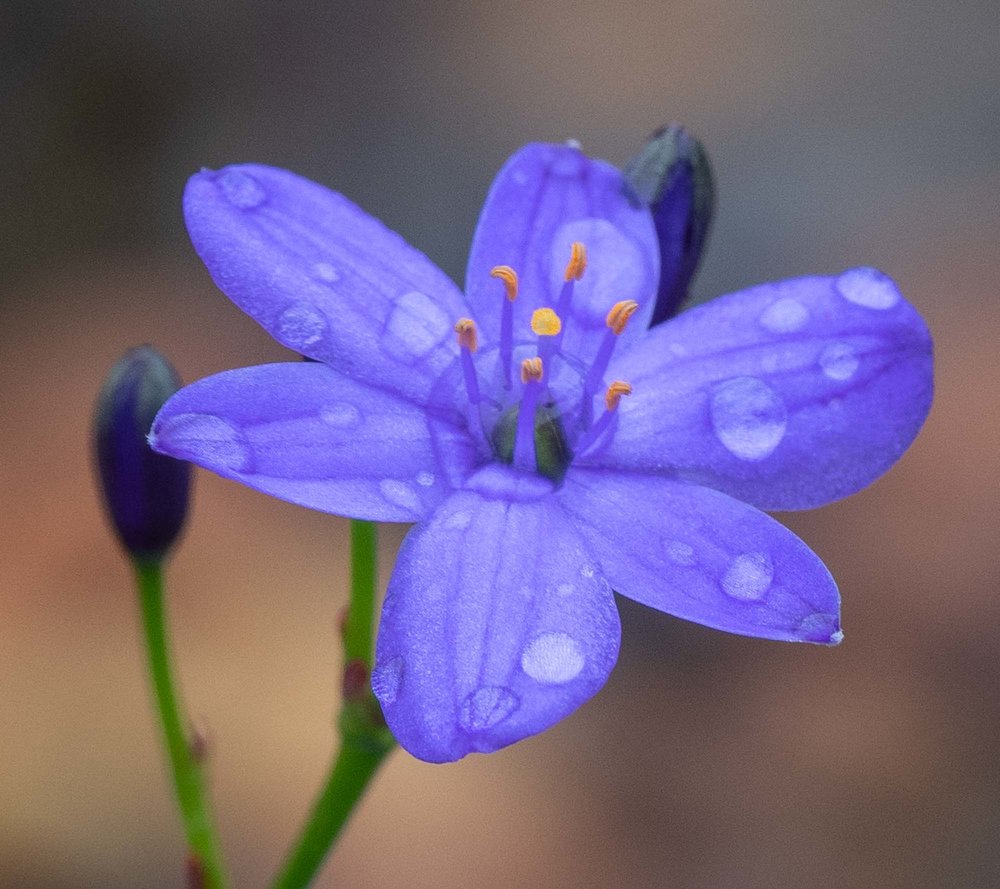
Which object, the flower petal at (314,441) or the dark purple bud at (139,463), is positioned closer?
the flower petal at (314,441)

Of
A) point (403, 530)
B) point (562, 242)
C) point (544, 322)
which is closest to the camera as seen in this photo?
point (544, 322)

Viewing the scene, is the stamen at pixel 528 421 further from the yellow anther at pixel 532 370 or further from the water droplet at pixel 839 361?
the water droplet at pixel 839 361

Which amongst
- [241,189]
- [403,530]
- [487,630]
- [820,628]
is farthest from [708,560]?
[403,530]

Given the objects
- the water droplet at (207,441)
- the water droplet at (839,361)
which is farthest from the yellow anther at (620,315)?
the water droplet at (207,441)

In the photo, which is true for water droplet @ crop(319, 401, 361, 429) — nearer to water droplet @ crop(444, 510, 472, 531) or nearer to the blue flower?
the blue flower

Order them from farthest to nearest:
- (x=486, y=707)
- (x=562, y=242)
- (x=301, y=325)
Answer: (x=562, y=242), (x=301, y=325), (x=486, y=707)

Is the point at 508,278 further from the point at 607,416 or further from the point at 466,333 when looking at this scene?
the point at 607,416

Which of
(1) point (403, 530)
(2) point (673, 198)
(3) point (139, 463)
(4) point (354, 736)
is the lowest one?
(1) point (403, 530)
